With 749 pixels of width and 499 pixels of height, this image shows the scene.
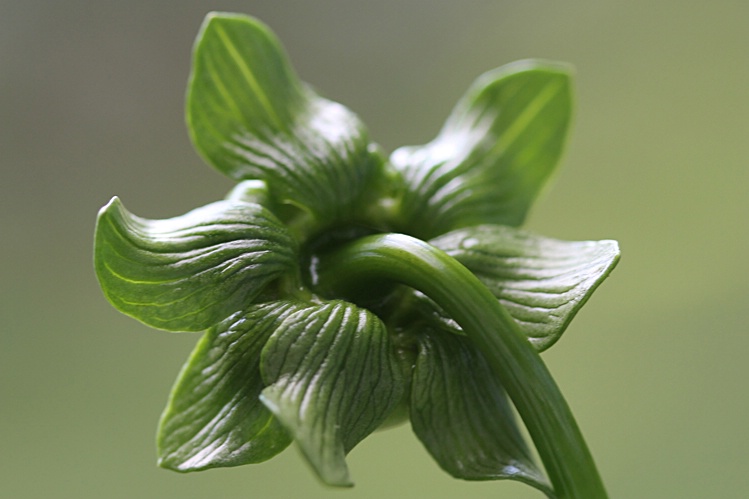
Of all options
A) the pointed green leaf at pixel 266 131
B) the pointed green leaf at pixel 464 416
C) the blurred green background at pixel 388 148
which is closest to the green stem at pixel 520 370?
the pointed green leaf at pixel 464 416

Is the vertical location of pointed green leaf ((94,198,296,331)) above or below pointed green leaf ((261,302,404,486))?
above

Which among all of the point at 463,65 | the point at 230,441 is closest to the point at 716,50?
the point at 463,65

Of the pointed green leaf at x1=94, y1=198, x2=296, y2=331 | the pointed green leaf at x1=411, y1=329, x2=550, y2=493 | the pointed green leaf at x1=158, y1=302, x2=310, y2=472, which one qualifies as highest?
the pointed green leaf at x1=94, y1=198, x2=296, y2=331

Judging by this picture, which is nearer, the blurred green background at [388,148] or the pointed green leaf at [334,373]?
the pointed green leaf at [334,373]

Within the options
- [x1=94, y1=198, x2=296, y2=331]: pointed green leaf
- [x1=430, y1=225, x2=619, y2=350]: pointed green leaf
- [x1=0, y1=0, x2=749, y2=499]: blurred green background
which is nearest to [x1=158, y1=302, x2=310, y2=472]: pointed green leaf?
[x1=94, y1=198, x2=296, y2=331]: pointed green leaf

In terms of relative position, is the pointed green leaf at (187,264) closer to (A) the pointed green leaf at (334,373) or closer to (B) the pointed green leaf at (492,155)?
(A) the pointed green leaf at (334,373)

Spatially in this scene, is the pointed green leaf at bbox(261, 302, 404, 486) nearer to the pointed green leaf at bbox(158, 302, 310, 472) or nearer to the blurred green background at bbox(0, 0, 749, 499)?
the pointed green leaf at bbox(158, 302, 310, 472)

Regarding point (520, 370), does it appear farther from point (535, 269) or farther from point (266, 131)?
point (266, 131)

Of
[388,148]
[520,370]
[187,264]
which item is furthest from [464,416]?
[388,148]
